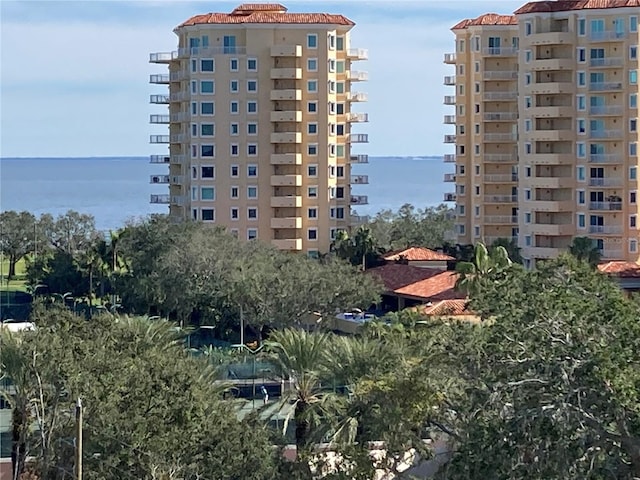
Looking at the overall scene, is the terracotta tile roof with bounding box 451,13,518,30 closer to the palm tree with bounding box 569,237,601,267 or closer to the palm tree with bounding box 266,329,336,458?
the palm tree with bounding box 569,237,601,267

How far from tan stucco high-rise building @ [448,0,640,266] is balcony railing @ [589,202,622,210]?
44 millimetres

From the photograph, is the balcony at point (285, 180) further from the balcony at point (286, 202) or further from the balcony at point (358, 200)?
the balcony at point (358, 200)

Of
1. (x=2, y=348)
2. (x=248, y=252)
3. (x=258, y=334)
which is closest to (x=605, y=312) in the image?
(x=2, y=348)

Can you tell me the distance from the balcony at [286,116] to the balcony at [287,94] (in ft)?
2.20

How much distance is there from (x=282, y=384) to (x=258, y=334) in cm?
2461

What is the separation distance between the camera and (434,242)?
87.1 m

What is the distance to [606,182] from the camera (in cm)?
6838

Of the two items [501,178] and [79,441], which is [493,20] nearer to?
[501,178]

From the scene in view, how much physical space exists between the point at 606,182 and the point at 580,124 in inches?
111

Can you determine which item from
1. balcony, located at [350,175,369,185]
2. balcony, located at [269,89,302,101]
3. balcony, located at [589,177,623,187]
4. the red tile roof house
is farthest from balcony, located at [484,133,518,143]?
the red tile roof house

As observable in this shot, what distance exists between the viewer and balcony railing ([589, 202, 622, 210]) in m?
A: 68.2

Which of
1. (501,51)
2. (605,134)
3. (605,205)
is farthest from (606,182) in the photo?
(501,51)

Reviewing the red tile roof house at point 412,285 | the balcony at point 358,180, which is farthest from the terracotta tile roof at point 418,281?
the balcony at point 358,180

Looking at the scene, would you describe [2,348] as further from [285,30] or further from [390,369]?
[285,30]
